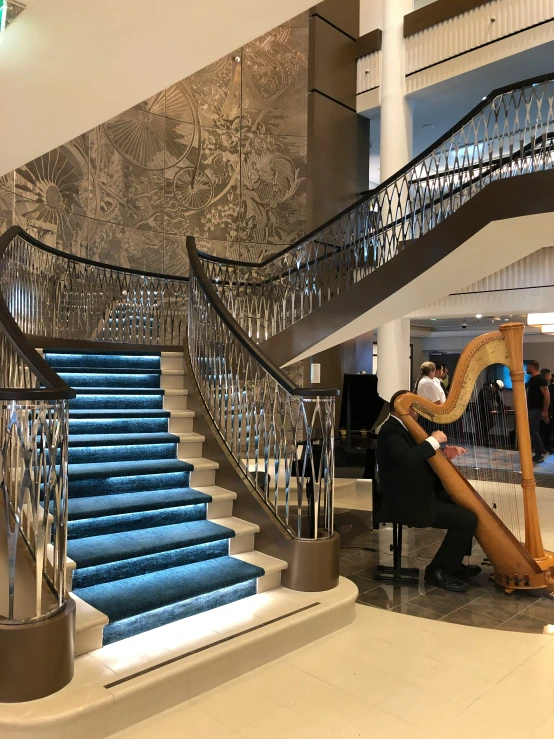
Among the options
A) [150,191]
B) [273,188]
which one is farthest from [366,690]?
[273,188]

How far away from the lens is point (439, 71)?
8.75m

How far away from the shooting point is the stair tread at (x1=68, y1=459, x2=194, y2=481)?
372cm

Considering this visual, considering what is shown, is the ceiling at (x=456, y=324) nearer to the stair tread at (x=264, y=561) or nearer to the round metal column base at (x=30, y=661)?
the stair tread at (x=264, y=561)

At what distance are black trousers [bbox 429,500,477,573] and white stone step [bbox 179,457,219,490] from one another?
1588 mm

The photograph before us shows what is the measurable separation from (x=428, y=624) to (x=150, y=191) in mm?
7497

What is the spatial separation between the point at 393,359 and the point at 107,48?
22.7 ft

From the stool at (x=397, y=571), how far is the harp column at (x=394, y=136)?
4492mm

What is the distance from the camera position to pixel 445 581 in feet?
13.3

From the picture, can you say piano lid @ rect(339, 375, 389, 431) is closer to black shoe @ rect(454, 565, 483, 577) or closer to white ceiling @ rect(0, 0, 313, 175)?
black shoe @ rect(454, 565, 483, 577)

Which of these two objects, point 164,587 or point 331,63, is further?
point 331,63

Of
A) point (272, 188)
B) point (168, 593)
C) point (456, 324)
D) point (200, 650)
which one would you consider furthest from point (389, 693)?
point (456, 324)

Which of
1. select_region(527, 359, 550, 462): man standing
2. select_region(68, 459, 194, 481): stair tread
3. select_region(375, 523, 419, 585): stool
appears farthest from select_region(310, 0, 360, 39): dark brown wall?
select_region(375, 523, 419, 585): stool

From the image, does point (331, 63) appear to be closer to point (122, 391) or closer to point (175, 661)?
point (122, 391)

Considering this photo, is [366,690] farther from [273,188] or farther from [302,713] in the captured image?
[273,188]
